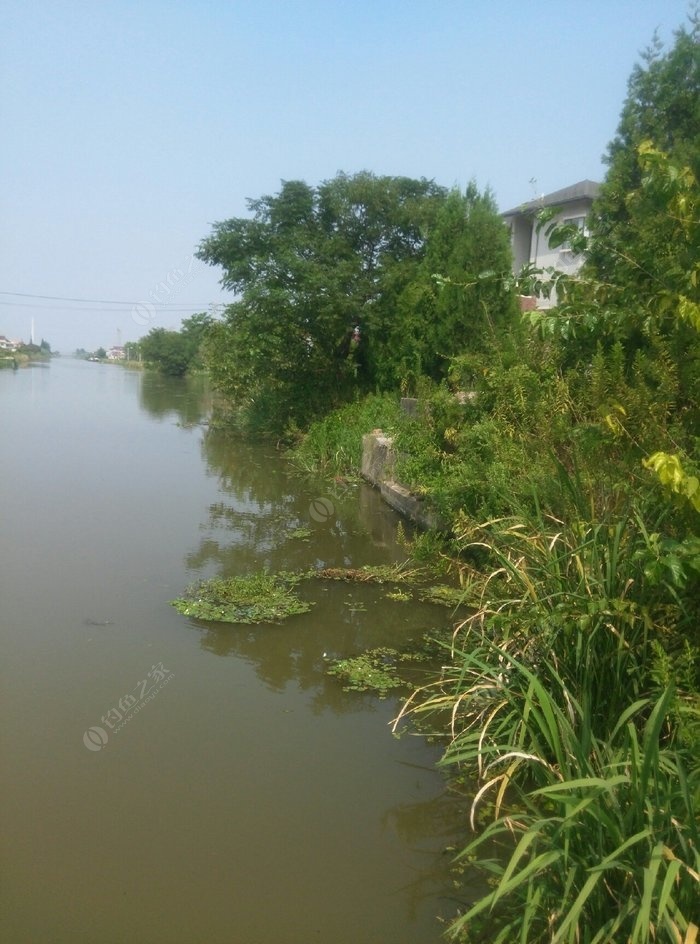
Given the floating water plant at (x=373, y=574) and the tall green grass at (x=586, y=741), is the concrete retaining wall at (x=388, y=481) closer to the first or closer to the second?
the floating water plant at (x=373, y=574)

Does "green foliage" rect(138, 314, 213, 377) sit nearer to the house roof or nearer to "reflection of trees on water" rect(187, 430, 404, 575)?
the house roof

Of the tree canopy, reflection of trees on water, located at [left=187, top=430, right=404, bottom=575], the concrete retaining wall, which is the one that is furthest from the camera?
the tree canopy

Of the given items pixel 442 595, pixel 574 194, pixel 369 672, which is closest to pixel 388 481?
pixel 442 595

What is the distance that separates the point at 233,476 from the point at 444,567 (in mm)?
7606

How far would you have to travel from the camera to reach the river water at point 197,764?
10.8 ft

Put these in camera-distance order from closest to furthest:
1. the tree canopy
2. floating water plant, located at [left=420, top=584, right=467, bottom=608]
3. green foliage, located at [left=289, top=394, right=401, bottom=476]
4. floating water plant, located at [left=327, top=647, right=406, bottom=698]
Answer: floating water plant, located at [left=327, top=647, right=406, bottom=698] < floating water plant, located at [left=420, top=584, right=467, bottom=608] < green foliage, located at [left=289, top=394, right=401, bottom=476] < the tree canopy

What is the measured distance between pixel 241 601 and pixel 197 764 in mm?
2447

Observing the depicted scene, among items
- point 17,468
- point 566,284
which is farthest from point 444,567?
point 17,468

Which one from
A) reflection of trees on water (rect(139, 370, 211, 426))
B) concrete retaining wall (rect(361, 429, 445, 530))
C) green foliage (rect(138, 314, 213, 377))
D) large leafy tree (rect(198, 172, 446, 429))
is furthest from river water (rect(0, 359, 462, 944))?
green foliage (rect(138, 314, 213, 377))

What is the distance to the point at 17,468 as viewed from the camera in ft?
43.2

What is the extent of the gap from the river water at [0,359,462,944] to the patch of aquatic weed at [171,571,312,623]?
5.9 inches

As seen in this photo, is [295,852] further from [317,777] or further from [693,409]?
Result: [693,409]

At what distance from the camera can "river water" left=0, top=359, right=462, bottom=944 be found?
3277 mm

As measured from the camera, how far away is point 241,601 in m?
6.70
